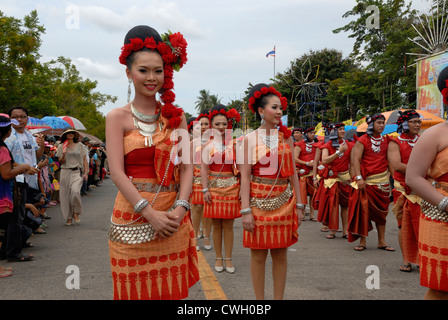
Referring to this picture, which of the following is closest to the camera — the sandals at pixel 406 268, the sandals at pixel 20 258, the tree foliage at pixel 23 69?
the sandals at pixel 406 268

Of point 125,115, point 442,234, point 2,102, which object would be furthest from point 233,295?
point 2,102

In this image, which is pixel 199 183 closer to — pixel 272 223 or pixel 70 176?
pixel 272 223

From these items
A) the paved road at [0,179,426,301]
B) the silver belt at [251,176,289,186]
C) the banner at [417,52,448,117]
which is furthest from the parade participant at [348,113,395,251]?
the banner at [417,52,448,117]

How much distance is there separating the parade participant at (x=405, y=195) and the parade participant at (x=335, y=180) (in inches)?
78.1

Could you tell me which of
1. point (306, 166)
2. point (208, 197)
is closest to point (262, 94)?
point (208, 197)

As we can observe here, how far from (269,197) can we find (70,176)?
7051mm

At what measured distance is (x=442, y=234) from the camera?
284 cm

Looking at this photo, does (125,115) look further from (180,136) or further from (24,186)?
(24,186)

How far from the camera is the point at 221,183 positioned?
5.75 m

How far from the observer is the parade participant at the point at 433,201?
2834 millimetres

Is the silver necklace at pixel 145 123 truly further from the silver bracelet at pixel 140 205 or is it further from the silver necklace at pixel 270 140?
the silver necklace at pixel 270 140

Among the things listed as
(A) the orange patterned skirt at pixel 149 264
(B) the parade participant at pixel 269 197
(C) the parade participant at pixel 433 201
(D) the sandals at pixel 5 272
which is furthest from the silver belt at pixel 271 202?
(D) the sandals at pixel 5 272

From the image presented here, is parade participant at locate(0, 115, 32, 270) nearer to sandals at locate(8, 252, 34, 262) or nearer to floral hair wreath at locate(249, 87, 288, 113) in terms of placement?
sandals at locate(8, 252, 34, 262)

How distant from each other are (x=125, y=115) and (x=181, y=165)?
49 cm
